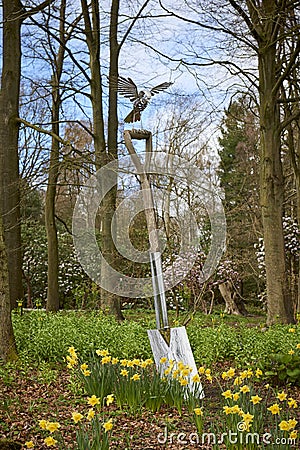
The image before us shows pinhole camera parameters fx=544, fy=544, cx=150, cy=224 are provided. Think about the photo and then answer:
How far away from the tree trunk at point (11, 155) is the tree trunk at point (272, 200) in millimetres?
3593

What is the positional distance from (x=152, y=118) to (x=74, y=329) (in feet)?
24.7

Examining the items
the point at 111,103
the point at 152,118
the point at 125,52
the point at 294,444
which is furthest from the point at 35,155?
the point at 294,444

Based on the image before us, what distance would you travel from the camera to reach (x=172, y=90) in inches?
455

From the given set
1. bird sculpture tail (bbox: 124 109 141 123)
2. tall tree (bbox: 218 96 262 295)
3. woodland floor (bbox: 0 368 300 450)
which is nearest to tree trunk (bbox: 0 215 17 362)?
woodland floor (bbox: 0 368 300 450)

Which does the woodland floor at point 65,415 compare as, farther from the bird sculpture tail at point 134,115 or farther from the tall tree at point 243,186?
the tall tree at point 243,186

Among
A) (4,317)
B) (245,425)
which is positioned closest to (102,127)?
(4,317)

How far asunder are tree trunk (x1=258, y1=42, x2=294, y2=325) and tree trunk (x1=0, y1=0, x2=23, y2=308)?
3593 mm

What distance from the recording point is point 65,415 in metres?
3.83

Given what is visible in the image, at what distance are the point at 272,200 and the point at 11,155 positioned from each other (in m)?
3.89

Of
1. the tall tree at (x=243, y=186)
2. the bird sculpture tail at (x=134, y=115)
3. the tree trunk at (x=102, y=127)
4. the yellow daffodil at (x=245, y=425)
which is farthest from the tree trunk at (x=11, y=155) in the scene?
the yellow daffodil at (x=245, y=425)

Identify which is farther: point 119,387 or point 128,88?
point 128,88

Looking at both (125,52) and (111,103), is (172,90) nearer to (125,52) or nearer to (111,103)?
(125,52)

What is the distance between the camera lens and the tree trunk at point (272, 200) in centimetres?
750

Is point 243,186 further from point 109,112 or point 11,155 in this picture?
point 11,155
